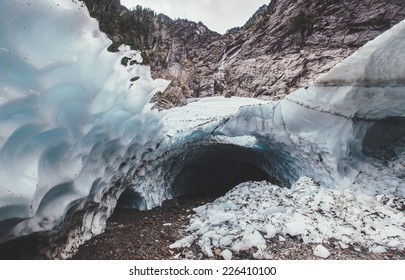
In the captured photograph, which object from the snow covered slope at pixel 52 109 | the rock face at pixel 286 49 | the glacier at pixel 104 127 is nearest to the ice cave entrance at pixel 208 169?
the glacier at pixel 104 127

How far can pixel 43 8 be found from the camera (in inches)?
104

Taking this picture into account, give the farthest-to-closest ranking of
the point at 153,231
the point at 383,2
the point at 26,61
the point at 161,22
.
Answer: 1. the point at 161,22
2. the point at 383,2
3. the point at 153,231
4. the point at 26,61

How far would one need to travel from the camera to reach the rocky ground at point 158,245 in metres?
2.95

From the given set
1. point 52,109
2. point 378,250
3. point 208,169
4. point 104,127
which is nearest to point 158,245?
point 104,127

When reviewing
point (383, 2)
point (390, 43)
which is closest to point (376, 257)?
point (390, 43)

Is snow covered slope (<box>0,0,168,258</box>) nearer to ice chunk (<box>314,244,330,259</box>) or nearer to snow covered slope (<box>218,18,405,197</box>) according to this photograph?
ice chunk (<box>314,244,330,259</box>)

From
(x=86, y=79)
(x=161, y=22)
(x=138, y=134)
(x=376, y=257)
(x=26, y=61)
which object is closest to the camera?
(x=26, y=61)

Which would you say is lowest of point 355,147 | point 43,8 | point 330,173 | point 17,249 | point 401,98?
point 17,249

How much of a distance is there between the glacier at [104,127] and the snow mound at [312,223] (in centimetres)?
18

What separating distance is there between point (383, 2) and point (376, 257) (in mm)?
20885

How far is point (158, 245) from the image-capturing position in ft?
12.9

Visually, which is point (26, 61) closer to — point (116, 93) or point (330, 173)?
point (116, 93)

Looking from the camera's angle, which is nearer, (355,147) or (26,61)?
(26,61)

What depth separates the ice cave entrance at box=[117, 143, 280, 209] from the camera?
770 centimetres
